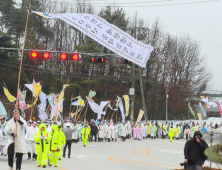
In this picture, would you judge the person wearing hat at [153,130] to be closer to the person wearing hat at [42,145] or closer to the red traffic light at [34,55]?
the red traffic light at [34,55]

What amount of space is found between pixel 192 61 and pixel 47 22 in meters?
23.4

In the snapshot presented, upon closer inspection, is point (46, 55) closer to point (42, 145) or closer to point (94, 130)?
point (42, 145)

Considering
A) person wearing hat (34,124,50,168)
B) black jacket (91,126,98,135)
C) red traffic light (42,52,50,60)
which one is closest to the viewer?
person wearing hat (34,124,50,168)

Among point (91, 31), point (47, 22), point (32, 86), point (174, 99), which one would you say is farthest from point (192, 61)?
point (91, 31)

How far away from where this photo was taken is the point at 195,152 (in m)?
11.4

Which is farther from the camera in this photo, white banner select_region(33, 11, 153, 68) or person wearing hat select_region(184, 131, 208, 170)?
white banner select_region(33, 11, 153, 68)

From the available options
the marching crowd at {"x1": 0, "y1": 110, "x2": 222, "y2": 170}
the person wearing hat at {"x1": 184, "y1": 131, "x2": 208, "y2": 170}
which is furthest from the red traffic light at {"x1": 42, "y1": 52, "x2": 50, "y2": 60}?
the person wearing hat at {"x1": 184, "y1": 131, "x2": 208, "y2": 170}

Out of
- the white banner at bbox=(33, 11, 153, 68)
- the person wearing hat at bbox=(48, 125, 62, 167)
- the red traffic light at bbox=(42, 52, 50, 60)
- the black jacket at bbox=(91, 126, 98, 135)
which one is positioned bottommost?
the person wearing hat at bbox=(48, 125, 62, 167)

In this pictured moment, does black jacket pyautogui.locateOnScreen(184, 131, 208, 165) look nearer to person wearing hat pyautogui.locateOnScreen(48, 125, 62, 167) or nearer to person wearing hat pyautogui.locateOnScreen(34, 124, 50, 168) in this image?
person wearing hat pyautogui.locateOnScreen(34, 124, 50, 168)

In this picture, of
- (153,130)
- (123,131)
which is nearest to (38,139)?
(123,131)

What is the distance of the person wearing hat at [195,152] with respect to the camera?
37.4ft

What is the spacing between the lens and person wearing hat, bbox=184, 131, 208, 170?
11406 millimetres

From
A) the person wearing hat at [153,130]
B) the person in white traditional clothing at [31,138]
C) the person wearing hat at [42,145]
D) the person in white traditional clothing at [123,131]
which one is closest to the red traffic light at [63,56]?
the person in white traditional clothing at [31,138]

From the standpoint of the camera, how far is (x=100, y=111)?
3791 cm
